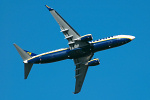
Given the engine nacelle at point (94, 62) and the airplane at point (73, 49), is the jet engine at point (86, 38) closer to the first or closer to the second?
the airplane at point (73, 49)

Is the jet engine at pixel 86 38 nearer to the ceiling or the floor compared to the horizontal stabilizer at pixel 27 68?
nearer to the ceiling

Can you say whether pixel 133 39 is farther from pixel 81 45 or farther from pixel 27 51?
pixel 27 51

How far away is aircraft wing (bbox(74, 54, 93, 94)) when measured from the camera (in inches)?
4250

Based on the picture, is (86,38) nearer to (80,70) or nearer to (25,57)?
(80,70)

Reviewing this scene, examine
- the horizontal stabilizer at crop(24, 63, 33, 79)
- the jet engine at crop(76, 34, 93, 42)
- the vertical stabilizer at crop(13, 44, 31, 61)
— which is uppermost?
the jet engine at crop(76, 34, 93, 42)

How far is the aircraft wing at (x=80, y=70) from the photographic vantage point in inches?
4250

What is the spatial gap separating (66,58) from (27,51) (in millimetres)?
11992

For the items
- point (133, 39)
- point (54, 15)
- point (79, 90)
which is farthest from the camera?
point (79, 90)

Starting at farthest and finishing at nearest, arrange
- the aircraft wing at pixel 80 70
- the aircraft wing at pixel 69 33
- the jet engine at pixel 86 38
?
1. the aircraft wing at pixel 80 70
2. the jet engine at pixel 86 38
3. the aircraft wing at pixel 69 33

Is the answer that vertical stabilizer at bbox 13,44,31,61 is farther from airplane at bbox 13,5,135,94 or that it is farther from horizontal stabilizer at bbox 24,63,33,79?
horizontal stabilizer at bbox 24,63,33,79

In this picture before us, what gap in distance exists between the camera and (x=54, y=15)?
9875cm

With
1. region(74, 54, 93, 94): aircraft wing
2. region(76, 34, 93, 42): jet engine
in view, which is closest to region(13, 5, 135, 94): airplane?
region(76, 34, 93, 42): jet engine

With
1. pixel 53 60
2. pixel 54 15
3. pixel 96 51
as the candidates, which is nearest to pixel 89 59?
pixel 96 51

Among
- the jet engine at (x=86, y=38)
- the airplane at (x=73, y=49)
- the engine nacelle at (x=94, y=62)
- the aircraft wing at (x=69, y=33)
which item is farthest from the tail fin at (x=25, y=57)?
the engine nacelle at (x=94, y=62)
